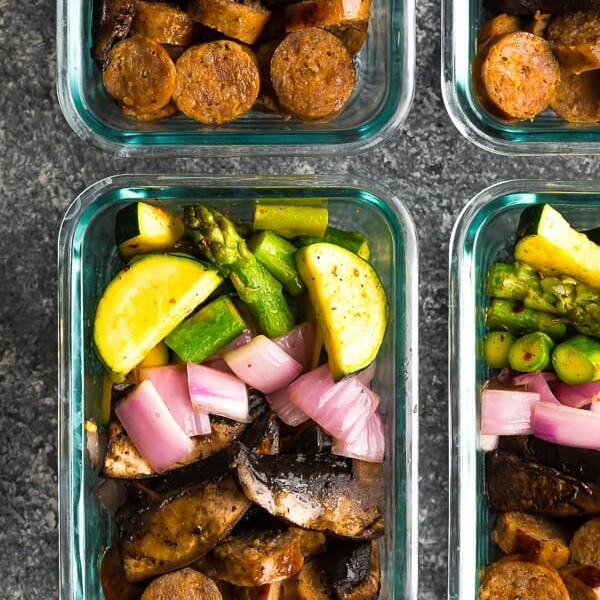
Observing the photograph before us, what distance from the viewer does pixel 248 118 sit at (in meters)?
1.44

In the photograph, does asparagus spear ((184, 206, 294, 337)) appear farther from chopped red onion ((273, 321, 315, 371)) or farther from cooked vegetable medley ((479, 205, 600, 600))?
cooked vegetable medley ((479, 205, 600, 600))

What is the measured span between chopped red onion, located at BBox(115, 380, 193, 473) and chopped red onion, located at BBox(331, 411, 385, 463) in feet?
0.74

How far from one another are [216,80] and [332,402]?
51 cm

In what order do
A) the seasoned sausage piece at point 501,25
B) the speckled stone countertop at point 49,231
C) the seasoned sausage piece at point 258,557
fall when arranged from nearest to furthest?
the seasoned sausage piece at point 258,557
the seasoned sausage piece at point 501,25
the speckled stone countertop at point 49,231

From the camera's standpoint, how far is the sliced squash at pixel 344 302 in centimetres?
130

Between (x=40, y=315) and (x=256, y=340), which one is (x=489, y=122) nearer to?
(x=256, y=340)

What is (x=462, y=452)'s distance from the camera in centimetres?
138

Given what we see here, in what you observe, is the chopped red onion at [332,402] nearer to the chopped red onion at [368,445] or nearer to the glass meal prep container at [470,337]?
the chopped red onion at [368,445]

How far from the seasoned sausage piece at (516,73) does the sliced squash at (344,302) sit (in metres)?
0.33

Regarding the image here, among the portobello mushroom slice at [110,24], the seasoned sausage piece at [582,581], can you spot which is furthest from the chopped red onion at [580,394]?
the portobello mushroom slice at [110,24]

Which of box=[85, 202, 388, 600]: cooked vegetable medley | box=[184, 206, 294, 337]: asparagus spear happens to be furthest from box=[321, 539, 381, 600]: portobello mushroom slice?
box=[184, 206, 294, 337]: asparagus spear

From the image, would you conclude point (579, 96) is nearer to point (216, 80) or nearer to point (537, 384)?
point (537, 384)

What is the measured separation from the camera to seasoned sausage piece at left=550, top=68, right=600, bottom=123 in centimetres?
139

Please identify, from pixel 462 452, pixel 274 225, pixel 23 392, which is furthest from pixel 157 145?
pixel 462 452
